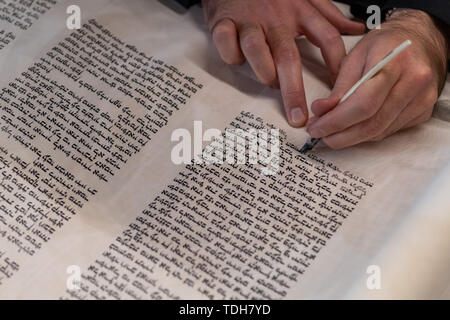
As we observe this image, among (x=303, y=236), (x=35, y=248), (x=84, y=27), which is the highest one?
(x=84, y=27)

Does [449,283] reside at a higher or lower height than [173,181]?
lower

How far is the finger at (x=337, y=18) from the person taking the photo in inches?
30.6

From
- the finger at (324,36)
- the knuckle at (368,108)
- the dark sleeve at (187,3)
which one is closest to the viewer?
the knuckle at (368,108)

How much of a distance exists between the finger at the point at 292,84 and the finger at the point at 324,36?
0.05 m

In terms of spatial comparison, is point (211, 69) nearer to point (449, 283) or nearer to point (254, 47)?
point (254, 47)

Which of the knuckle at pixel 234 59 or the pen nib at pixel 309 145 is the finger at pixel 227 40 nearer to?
the knuckle at pixel 234 59

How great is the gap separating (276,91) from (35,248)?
358mm

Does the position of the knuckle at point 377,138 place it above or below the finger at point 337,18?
below

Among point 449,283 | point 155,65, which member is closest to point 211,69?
point 155,65

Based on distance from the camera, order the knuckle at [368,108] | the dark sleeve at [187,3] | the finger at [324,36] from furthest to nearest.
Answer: the dark sleeve at [187,3] < the finger at [324,36] < the knuckle at [368,108]

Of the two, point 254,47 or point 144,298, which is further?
point 254,47

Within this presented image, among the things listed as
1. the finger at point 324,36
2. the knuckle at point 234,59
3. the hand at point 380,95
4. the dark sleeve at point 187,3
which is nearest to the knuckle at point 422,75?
the hand at point 380,95

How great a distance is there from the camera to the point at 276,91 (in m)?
0.74

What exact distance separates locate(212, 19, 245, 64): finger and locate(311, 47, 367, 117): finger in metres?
0.14
